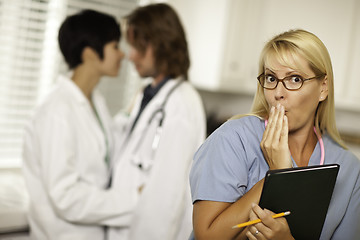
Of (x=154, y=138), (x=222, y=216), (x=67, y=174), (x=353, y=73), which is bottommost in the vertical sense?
(x=67, y=174)

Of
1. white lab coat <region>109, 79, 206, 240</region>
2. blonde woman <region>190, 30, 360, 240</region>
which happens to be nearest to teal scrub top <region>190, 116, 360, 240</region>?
blonde woman <region>190, 30, 360, 240</region>

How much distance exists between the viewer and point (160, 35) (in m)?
1.66

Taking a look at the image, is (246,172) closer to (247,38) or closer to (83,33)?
(83,33)

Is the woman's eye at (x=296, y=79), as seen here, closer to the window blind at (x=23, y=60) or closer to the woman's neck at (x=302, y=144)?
the woman's neck at (x=302, y=144)

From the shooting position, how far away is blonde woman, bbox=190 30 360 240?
670 mm

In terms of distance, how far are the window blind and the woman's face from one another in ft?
6.03

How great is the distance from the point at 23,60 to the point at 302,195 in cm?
195

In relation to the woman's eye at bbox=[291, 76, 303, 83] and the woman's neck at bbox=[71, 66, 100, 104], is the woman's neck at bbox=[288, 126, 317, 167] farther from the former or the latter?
the woman's neck at bbox=[71, 66, 100, 104]

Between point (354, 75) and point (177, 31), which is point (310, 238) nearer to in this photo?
point (177, 31)

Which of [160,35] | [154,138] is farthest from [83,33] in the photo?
[154,138]

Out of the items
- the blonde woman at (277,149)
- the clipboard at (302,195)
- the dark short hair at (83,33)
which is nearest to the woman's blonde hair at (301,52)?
the blonde woman at (277,149)

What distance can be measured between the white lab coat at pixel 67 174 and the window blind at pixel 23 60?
749 mm

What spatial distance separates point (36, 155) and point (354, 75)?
1.54 m

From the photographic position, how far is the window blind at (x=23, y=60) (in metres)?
2.21
